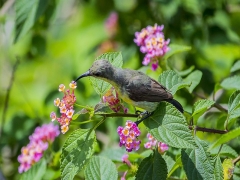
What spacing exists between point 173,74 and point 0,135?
1.29m

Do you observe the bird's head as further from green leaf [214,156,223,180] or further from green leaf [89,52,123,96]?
green leaf [214,156,223,180]

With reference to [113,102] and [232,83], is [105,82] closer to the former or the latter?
[113,102]

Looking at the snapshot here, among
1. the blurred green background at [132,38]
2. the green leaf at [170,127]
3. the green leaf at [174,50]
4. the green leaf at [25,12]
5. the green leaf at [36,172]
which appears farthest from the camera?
the blurred green background at [132,38]

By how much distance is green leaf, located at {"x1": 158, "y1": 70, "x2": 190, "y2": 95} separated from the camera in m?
1.59

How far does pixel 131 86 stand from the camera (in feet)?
5.12

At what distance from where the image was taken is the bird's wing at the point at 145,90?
5.01 feet

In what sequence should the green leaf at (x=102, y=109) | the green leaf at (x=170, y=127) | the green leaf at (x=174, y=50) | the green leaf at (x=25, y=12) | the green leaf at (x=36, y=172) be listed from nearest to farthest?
the green leaf at (x=170, y=127), the green leaf at (x=102, y=109), the green leaf at (x=36, y=172), the green leaf at (x=174, y=50), the green leaf at (x=25, y=12)

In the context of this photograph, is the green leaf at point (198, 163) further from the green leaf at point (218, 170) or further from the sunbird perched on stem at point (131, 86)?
the sunbird perched on stem at point (131, 86)

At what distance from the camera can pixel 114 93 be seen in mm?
1595

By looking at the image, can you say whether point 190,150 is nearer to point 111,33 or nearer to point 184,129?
point 184,129

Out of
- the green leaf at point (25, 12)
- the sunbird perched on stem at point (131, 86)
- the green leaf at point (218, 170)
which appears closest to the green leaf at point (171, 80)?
the sunbird perched on stem at point (131, 86)

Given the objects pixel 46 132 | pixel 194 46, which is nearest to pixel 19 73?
pixel 194 46

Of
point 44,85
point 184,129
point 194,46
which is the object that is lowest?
point 44,85

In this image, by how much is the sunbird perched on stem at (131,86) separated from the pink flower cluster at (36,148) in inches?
25.1
